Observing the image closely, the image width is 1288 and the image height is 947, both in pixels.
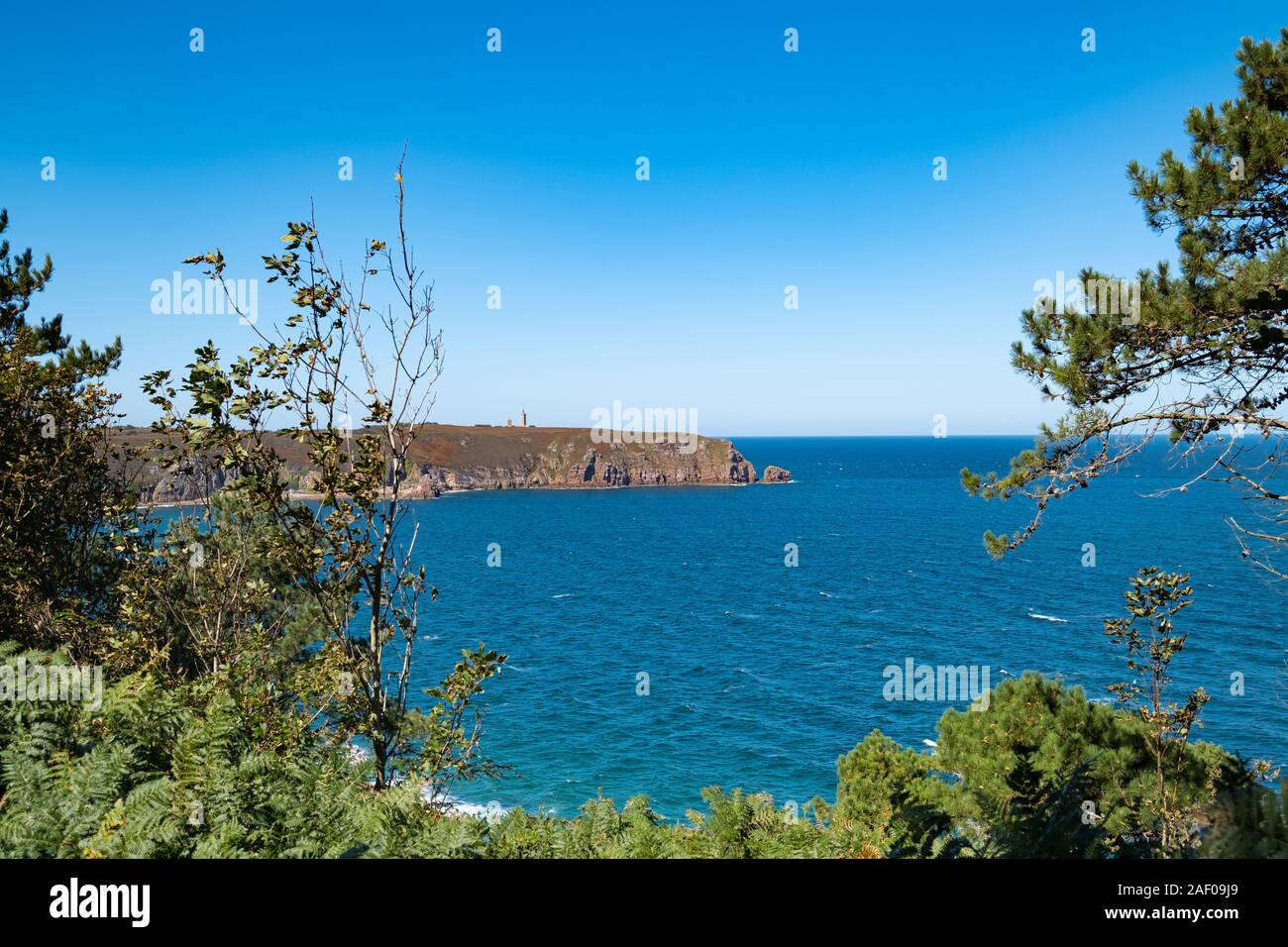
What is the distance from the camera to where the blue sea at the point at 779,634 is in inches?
1344

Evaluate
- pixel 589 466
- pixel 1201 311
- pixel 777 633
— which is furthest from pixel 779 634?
pixel 589 466

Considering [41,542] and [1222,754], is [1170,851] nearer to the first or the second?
[1222,754]

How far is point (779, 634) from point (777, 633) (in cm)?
30

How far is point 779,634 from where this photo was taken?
54.2 meters

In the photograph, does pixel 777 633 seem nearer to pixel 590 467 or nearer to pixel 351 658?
pixel 351 658

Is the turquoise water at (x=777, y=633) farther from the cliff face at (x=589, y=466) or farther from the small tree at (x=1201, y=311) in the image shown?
the cliff face at (x=589, y=466)

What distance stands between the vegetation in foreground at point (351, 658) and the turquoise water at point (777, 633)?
1337 centimetres

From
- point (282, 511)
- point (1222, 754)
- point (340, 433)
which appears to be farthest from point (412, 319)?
point (1222, 754)

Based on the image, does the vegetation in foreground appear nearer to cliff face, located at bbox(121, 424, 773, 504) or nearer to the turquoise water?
the turquoise water

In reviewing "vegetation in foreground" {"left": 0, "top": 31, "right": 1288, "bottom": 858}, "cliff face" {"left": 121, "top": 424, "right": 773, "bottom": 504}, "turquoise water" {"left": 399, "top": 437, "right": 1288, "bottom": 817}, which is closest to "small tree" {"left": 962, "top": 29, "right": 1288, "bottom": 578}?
"vegetation in foreground" {"left": 0, "top": 31, "right": 1288, "bottom": 858}

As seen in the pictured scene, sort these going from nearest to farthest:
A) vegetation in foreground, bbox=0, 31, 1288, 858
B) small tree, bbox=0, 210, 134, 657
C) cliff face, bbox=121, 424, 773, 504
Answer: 1. vegetation in foreground, bbox=0, 31, 1288, 858
2. small tree, bbox=0, 210, 134, 657
3. cliff face, bbox=121, 424, 773, 504

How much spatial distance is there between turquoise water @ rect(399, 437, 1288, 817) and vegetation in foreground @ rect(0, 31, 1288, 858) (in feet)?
43.9

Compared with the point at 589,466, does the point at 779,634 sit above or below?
below

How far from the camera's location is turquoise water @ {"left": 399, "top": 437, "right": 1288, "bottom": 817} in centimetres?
3438
